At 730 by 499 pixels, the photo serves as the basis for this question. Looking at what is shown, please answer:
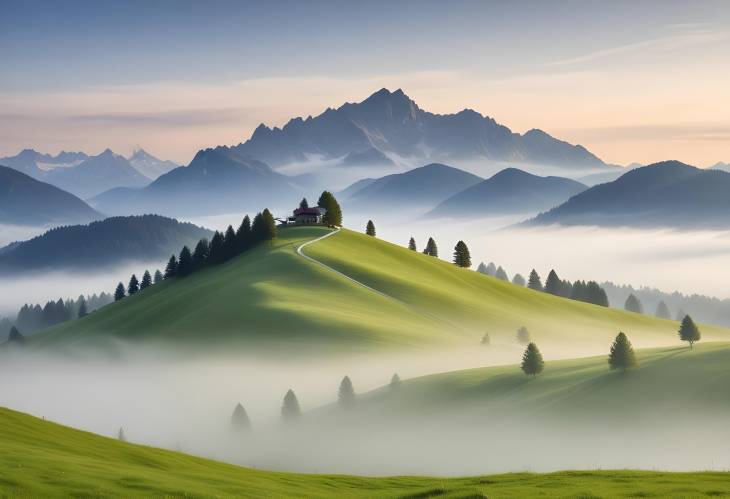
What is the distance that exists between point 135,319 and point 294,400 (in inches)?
2579

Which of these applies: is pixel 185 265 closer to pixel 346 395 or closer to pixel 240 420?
pixel 240 420

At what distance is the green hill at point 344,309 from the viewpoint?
418 feet

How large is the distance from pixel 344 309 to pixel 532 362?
155ft

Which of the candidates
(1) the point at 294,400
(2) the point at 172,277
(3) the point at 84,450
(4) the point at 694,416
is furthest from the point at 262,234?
(3) the point at 84,450

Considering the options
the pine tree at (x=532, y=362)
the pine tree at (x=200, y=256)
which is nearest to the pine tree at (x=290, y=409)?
the pine tree at (x=532, y=362)

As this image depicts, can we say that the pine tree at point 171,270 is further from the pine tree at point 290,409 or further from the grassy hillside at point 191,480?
the grassy hillside at point 191,480

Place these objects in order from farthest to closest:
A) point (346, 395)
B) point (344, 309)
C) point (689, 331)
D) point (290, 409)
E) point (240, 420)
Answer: point (344, 309)
point (346, 395)
point (290, 409)
point (240, 420)
point (689, 331)

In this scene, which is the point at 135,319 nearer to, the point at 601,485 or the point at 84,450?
the point at 84,450

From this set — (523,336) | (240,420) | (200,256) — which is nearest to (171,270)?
(200,256)

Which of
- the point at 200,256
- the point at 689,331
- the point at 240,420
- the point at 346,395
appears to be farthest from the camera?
the point at 200,256

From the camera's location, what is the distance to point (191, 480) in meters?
37.7

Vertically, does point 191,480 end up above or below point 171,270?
below

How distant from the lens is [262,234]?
187375 millimetres

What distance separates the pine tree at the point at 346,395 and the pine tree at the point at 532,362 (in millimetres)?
23698
